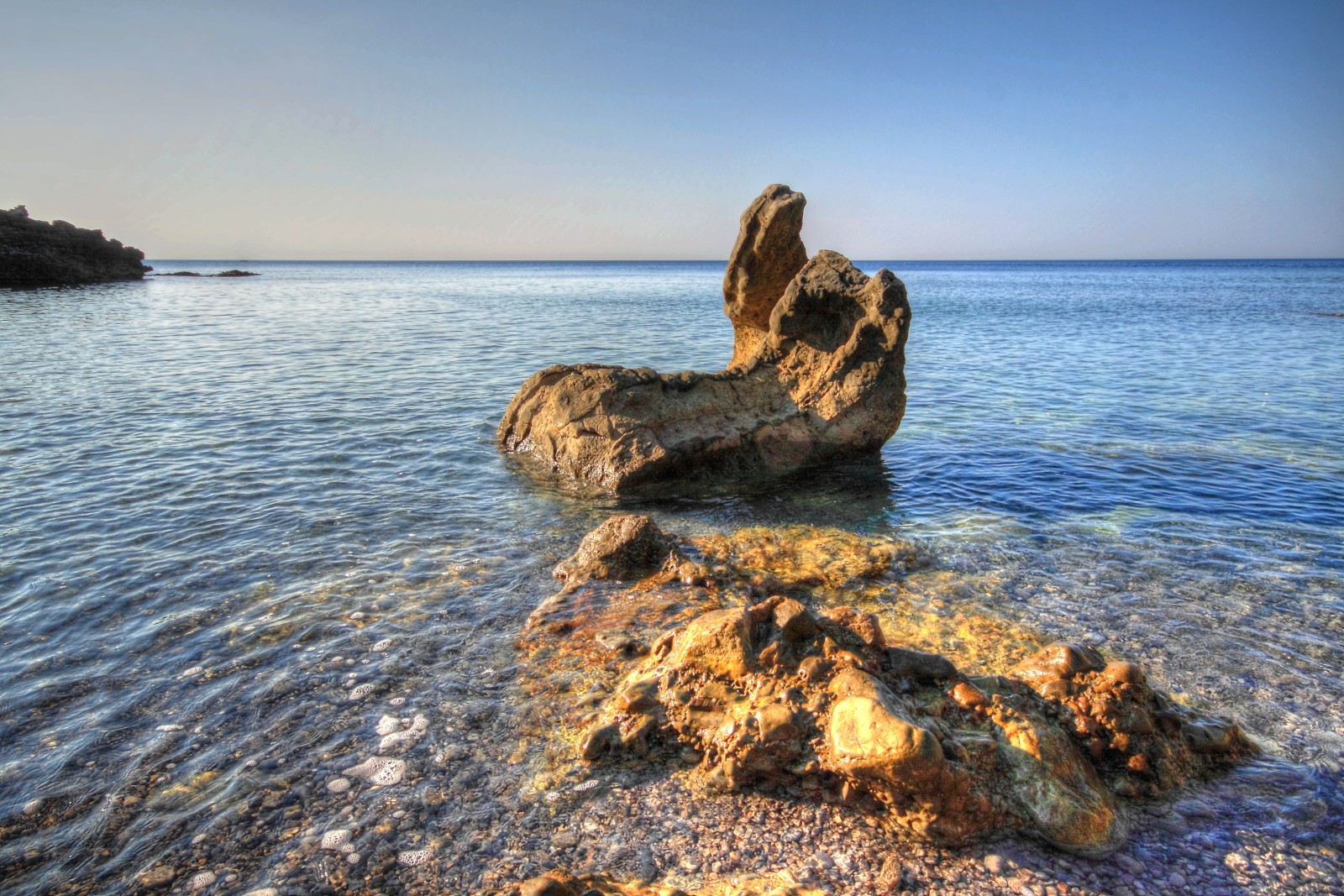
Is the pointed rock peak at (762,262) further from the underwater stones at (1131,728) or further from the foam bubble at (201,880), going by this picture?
the foam bubble at (201,880)

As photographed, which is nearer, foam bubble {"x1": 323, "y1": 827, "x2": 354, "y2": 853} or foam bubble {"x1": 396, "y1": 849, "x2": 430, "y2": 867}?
foam bubble {"x1": 396, "y1": 849, "x2": 430, "y2": 867}

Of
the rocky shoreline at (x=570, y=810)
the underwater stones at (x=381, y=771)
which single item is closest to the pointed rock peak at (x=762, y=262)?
the rocky shoreline at (x=570, y=810)

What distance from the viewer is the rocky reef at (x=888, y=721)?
471 centimetres

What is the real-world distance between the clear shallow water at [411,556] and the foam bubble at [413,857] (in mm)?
151

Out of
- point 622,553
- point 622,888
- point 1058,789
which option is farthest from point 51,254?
point 1058,789

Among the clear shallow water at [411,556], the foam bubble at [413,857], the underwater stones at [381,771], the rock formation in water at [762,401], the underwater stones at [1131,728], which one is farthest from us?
the rock formation in water at [762,401]

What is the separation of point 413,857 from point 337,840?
0.60 m

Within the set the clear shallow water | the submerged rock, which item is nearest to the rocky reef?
the clear shallow water

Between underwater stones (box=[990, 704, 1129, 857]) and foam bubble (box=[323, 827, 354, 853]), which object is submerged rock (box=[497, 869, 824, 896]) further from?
underwater stones (box=[990, 704, 1129, 857])

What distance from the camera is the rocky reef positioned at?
4.71 m

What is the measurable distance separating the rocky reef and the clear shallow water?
0.74 m

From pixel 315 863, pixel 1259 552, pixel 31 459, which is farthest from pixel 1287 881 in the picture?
pixel 31 459

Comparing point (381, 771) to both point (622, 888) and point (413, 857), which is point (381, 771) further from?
point (622, 888)

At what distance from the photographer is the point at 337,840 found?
4.82 metres
